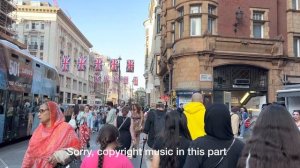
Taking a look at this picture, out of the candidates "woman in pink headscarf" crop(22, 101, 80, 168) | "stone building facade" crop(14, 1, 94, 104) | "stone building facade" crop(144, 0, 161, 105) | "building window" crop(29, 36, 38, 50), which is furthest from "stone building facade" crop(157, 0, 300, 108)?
"building window" crop(29, 36, 38, 50)

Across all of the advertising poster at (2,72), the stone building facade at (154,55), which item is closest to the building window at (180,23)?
the stone building facade at (154,55)

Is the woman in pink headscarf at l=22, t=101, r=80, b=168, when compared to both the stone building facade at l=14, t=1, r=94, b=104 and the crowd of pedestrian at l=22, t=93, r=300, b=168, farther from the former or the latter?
the stone building facade at l=14, t=1, r=94, b=104

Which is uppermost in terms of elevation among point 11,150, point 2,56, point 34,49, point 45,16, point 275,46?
point 45,16

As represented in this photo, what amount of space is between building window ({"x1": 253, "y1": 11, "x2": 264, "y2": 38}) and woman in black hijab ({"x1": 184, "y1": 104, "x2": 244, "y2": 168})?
76.7 ft

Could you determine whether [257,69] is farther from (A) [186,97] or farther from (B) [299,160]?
(B) [299,160]

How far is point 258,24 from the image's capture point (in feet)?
85.6

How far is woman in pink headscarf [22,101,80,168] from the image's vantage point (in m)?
4.70

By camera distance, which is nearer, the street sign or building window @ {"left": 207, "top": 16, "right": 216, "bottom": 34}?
the street sign

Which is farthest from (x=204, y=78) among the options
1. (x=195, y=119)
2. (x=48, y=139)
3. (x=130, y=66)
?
(x=48, y=139)

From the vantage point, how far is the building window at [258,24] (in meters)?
25.9

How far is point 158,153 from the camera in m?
4.44

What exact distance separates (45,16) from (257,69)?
5196cm

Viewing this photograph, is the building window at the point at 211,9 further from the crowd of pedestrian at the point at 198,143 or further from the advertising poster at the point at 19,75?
the crowd of pedestrian at the point at 198,143

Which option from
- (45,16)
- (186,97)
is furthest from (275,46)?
(45,16)
